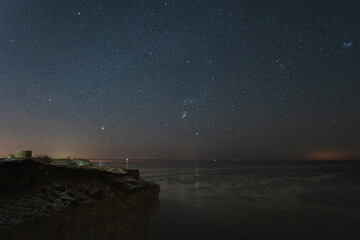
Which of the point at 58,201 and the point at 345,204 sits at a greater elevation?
the point at 58,201

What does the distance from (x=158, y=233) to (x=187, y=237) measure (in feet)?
5.94

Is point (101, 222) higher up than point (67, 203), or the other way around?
point (67, 203)

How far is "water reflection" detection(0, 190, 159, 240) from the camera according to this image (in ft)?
11.0

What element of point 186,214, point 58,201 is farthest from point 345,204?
point 58,201

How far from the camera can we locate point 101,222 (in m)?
4.71

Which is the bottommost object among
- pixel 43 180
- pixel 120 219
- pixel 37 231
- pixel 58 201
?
pixel 120 219

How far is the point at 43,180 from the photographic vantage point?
4422 mm

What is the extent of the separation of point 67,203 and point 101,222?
103 cm

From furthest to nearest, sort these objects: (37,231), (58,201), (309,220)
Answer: (309,220)
(58,201)
(37,231)

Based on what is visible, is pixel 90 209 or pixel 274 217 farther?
pixel 274 217

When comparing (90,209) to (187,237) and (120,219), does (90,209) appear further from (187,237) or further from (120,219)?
(187,237)

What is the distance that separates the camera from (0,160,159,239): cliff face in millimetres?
3340

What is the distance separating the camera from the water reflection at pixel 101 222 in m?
3.35

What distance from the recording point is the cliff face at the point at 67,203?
334 centimetres
